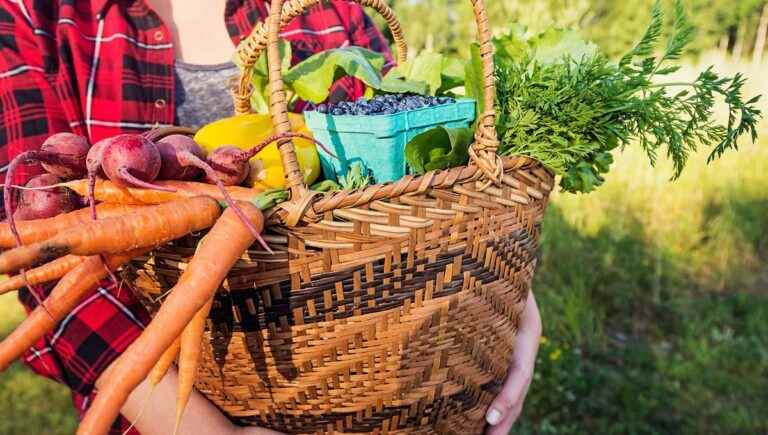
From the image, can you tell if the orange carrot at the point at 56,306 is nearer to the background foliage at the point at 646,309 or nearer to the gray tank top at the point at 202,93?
the gray tank top at the point at 202,93

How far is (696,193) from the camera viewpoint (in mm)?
3725

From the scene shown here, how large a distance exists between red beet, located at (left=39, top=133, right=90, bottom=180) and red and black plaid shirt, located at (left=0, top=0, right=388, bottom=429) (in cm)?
22

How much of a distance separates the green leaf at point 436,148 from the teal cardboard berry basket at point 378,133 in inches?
1.4

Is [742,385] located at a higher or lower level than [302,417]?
lower

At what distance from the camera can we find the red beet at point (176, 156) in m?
0.92

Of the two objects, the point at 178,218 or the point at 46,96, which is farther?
the point at 46,96

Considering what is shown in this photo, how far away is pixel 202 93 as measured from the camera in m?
1.47

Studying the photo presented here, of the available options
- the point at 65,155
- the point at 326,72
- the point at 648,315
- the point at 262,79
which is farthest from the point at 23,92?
the point at 648,315

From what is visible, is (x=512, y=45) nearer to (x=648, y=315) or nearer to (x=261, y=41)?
(x=261, y=41)

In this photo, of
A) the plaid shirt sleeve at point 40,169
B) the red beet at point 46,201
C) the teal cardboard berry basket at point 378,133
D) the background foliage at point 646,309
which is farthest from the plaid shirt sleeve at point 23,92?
the background foliage at point 646,309

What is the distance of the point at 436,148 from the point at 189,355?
0.52m

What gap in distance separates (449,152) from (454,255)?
0.19 meters

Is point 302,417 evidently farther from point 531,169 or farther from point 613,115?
point 613,115

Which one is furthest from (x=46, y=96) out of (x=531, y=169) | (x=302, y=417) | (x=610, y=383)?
(x=610, y=383)
